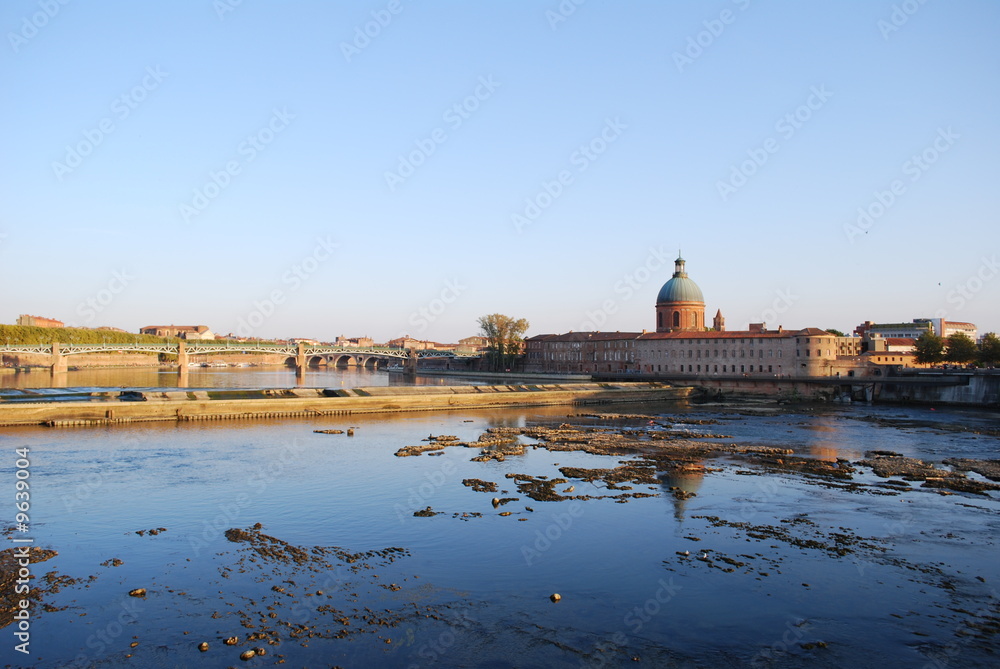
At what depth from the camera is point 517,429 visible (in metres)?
54.1

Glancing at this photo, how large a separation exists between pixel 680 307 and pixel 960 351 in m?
42.5

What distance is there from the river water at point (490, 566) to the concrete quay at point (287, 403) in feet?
37.8

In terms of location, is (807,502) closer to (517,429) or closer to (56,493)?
(517,429)

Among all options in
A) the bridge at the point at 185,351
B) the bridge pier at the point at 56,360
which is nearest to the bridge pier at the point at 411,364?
the bridge at the point at 185,351

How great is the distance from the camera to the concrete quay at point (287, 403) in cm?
4997

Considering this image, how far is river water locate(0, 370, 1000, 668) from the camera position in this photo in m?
15.5

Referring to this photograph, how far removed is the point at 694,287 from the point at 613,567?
4504 inches

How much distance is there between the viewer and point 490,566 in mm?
20750

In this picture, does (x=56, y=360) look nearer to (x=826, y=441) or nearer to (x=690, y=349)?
(x=690, y=349)

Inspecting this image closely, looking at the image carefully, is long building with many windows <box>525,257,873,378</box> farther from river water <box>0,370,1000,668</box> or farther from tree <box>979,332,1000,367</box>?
river water <box>0,370,1000,668</box>

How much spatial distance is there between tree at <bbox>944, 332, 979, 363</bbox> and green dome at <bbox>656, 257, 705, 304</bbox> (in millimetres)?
39565

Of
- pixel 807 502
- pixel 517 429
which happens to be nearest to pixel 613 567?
pixel 807 502

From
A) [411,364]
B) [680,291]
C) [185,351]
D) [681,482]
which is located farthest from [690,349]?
[185,351]

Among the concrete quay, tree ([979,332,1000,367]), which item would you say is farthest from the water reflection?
tree ([979,332,1000,367])
